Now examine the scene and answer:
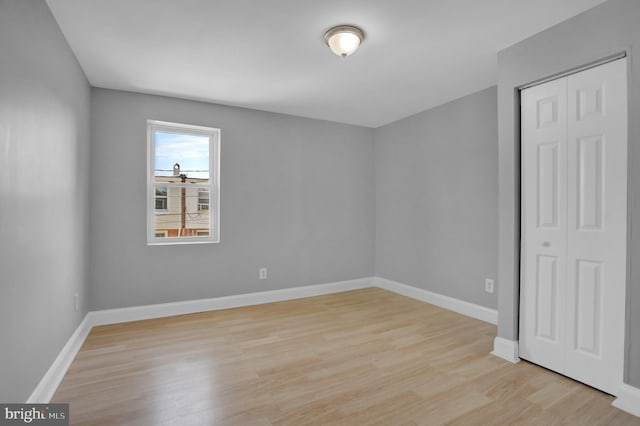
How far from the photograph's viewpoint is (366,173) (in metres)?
5.08

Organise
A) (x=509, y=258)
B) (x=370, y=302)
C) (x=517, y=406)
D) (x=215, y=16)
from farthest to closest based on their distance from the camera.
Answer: (x=370, y=302) → (x=509, y=258) → (x=215, y=16) → (x=517, y=406)

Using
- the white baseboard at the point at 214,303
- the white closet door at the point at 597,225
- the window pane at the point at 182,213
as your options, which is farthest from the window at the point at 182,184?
the white closet door at the point at 597,225

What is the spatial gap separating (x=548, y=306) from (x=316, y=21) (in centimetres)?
270

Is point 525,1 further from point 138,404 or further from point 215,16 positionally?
point 138,404

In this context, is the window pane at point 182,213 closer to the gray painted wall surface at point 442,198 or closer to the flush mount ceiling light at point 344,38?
the flush mount ceiling light at point 344,38

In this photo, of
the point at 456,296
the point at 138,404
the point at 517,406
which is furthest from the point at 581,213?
the point at 138,404

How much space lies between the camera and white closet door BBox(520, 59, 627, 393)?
79.9 inches

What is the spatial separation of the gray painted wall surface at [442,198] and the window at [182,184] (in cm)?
252

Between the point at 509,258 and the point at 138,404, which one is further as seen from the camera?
the point at 509,258

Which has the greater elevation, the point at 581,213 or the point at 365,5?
the point at 365,5

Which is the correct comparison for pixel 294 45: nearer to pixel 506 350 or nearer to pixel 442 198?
pixel 442 198

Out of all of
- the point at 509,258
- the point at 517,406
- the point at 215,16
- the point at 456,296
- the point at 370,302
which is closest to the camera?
the point at 517,406

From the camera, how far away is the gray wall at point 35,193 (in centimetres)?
154

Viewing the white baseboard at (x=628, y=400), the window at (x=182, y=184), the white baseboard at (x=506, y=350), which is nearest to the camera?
the white baseboard at (x=628, y=400)
